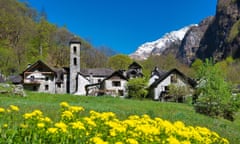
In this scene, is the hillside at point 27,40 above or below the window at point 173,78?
above

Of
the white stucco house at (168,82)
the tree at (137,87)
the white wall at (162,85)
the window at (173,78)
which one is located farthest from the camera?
the white wall at (162,85)

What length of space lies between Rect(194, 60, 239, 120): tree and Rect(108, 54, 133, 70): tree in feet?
190

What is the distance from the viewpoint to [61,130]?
4.52 m

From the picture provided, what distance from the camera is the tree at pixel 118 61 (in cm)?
8788

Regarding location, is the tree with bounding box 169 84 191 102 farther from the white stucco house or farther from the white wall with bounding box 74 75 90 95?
the white wall with bounding box 74 75 90 95

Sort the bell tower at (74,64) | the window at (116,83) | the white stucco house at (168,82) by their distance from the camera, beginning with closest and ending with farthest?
the white stucco house at (168,82) < the window at (116,83) < the bell tower at (74,64)

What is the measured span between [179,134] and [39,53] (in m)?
69.0

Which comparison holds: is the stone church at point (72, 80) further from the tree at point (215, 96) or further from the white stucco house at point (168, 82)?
the tree at point (215, 96)

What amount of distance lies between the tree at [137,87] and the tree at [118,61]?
35.6 m

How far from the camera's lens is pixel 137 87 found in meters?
50.6

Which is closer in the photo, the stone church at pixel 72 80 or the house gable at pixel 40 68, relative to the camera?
the stone church at pixel 72 80

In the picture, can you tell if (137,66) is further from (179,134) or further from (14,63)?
(179,134)

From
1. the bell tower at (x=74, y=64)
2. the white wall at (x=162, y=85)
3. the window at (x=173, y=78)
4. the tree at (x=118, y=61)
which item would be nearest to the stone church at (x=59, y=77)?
the bell tower at (x=74, y=64)

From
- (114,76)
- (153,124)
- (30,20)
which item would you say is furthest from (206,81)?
(30,20)
